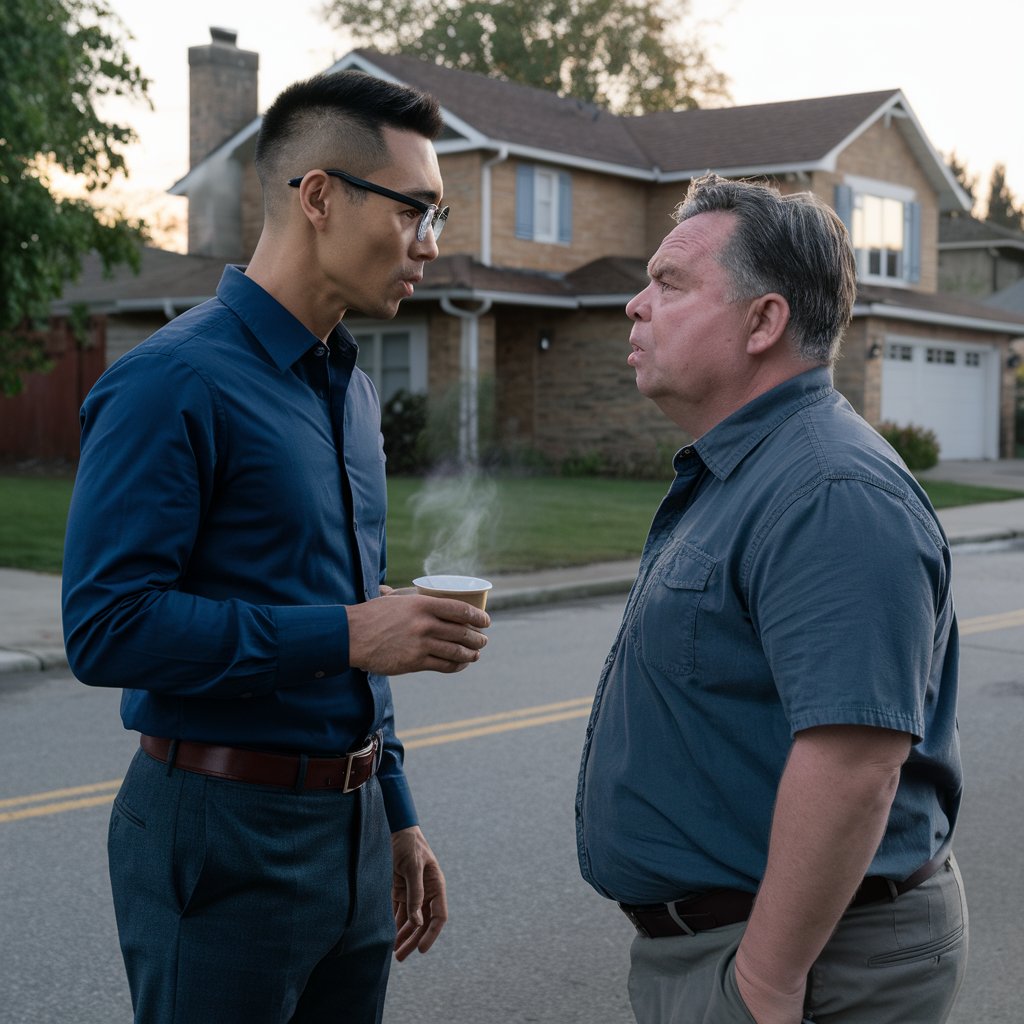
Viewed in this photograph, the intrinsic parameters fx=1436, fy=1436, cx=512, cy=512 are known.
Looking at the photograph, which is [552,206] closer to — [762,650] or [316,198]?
[316,198]

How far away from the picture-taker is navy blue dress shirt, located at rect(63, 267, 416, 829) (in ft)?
7.18

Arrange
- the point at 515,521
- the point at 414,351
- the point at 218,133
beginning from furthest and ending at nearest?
the point at 218,133 < the point at 414,351 < the point at 515,521

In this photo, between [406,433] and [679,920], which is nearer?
[679,920]

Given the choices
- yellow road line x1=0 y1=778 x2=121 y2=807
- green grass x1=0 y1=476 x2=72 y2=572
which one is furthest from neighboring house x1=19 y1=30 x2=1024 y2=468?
yellow road line x1=0 y1=778 x2=121 y2=807

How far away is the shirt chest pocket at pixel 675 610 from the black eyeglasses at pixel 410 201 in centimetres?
79

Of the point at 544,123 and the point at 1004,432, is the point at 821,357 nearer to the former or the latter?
the point at 544,123

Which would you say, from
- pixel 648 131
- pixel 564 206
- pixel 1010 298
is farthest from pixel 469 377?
pixel 1010 298

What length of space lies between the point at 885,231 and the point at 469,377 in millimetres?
10618

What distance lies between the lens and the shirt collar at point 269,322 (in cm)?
247

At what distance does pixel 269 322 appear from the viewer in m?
2.49

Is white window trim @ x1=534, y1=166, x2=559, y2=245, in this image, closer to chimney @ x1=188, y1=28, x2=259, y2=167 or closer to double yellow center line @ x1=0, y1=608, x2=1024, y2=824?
chimney @ x1=188, y1=28, x2=259, y2=167

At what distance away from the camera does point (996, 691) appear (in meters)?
8.78

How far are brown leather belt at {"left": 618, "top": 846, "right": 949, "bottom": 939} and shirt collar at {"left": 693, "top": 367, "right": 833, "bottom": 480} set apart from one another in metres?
0.65

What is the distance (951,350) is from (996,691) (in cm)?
2426
